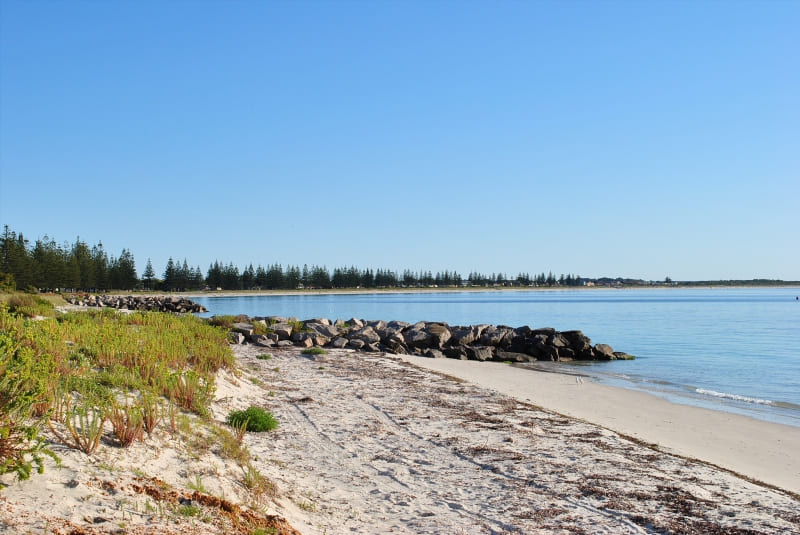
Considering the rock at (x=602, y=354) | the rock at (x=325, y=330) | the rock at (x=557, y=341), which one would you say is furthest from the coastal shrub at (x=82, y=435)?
the rock at (x=602, y=354)

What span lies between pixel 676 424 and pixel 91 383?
38.6 ft

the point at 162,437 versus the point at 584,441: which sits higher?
the point at 162,437

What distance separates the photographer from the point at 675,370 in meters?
24.4

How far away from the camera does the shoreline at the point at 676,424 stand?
9922 millimetres

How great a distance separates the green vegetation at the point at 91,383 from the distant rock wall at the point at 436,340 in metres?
11.8

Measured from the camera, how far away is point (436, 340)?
2886 centimetres

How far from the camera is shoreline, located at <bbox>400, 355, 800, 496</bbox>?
9922 millimetres

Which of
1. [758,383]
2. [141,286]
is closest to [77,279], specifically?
[141,286]

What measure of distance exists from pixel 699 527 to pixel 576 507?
1302 mm

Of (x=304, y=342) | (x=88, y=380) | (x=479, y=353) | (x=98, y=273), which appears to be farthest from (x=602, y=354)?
(x=98, y=273)

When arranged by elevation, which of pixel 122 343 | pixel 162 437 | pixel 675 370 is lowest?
pixel 675 370

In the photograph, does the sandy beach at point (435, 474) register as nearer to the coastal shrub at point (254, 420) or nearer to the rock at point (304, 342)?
the coastal shrub at point (254, 420)

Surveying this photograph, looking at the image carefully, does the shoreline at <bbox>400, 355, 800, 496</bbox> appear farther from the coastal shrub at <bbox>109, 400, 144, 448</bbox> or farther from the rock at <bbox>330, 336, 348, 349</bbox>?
the coastal shrub at <bbox>109, 400, 144, 448</bbox>

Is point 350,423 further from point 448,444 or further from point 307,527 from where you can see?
point 307,527
